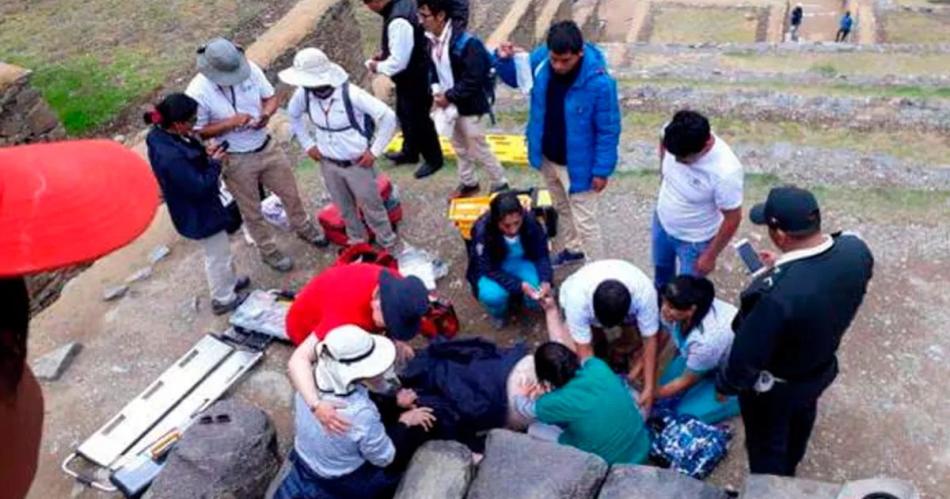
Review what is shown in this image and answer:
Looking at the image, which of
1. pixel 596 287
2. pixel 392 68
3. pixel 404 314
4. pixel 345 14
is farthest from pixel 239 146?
pixel 345 14

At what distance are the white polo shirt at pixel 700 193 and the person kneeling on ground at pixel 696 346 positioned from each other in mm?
488

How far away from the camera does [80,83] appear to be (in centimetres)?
1212

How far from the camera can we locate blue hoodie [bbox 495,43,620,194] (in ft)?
18.3

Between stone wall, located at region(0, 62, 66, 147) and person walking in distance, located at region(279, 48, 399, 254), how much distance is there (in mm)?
3207

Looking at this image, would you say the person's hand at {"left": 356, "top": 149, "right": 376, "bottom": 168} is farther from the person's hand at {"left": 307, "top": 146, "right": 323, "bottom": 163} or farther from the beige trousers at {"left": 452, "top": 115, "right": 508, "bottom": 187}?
the beige trousers at {"left": 452, "top": 115, "right": 508, "bottom": 187}

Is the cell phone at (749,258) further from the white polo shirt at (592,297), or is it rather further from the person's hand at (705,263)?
the white polo shirt at (592,297)

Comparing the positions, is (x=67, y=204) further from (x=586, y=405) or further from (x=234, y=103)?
(x=234, y=103)

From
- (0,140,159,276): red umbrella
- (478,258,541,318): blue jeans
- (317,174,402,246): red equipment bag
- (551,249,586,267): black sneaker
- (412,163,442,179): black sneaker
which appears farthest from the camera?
(412,163,442,179): black sneaker

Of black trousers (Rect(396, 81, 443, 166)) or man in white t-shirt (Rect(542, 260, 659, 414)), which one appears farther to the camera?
black trousers (Rect(396, 81, 443, 166))

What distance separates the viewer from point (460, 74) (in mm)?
6746

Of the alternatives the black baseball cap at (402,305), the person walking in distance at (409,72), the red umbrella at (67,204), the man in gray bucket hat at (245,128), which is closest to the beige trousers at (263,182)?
the man in gray bucket hat at (245,128)

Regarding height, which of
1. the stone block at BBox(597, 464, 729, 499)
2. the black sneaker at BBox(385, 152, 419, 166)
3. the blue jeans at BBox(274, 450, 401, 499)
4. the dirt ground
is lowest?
the dirt ground

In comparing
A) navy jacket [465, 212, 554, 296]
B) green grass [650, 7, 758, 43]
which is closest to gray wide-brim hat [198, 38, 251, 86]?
navy jacket [465, 212, 554, 296]

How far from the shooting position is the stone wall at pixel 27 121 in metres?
7.77
